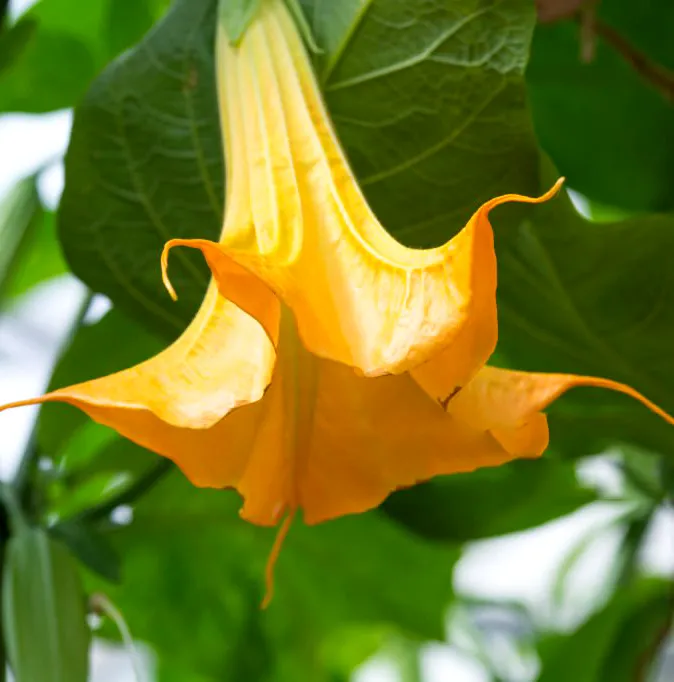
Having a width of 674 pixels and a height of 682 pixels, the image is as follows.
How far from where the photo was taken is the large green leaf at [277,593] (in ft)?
1.83

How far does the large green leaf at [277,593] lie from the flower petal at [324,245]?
0.97ft

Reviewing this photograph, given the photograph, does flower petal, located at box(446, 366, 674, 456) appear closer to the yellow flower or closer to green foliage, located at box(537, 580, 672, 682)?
the yellow flower

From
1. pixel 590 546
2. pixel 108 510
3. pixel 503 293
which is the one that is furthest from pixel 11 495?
pixel 590 546

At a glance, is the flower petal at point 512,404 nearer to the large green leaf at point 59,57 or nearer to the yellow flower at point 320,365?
the yellow flower at point 320,365

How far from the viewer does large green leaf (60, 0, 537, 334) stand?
1.01ft

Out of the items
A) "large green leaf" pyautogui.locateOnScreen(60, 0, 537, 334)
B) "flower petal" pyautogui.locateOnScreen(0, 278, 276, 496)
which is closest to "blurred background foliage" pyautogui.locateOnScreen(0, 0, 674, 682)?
"large green leaf" pyautogui.locateOnScreen(60, 0, 537, 334)

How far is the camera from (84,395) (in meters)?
0.20

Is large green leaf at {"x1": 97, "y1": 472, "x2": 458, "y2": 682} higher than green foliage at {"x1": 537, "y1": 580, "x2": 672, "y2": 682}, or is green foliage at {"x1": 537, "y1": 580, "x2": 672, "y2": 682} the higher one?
large green leaf at {"x1": 97, "y1": 472, "x2": 458, "y2": 682}

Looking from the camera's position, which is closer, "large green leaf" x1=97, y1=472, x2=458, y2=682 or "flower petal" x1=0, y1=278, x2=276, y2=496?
"flower petal" x1=0, y1=278, x2=276, y2=496

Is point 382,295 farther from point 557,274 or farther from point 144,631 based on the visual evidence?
point 144,631

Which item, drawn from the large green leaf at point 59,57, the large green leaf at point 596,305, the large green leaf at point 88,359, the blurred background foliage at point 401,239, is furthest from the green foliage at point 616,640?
the large green leaf at point 59,57

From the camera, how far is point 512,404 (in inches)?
8.5

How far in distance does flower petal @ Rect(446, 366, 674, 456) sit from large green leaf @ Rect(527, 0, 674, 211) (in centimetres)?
32

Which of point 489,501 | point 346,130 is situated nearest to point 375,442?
point 346,130
